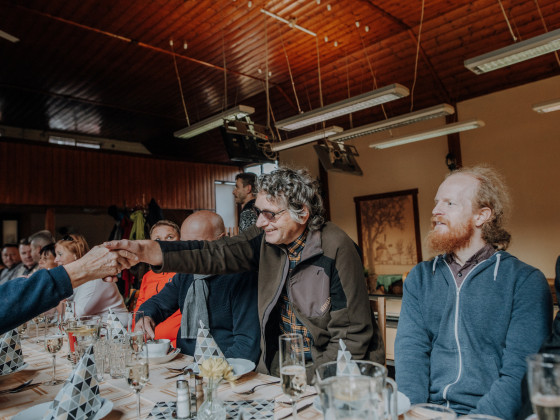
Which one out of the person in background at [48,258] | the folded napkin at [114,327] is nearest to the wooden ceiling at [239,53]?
the person in background at [48,258]

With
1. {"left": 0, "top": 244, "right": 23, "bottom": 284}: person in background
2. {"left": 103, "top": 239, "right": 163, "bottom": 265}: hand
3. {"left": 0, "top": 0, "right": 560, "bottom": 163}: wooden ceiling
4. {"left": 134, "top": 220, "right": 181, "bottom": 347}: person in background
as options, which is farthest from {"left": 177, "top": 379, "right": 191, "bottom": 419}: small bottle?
{"left": 0, "top": 244, "right": 23, "bottom": 284}: person in background

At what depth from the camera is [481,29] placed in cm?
634

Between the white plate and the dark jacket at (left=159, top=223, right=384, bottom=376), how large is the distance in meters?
0.77

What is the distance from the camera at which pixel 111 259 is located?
189 centimetres

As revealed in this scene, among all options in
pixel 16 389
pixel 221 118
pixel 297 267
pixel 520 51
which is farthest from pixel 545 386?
pixel 221 118

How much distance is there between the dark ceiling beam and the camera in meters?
5.95

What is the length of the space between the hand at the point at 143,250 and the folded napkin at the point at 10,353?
0.63m

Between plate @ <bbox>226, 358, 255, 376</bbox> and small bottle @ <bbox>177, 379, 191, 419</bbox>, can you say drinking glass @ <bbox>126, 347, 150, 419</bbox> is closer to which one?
small bottle @ <bbox>177, 379, 191, 419</bbox>

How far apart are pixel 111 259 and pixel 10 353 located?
63cm

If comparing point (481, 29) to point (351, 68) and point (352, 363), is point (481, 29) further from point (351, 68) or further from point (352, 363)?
point (352, 363)

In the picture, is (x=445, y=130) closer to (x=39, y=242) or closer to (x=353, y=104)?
(x=353, y=104)

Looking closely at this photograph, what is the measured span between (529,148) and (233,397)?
7.71 metres

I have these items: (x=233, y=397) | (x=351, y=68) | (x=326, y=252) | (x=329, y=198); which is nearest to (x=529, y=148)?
(x=351, y=68)

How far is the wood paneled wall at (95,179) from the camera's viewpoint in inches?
314
